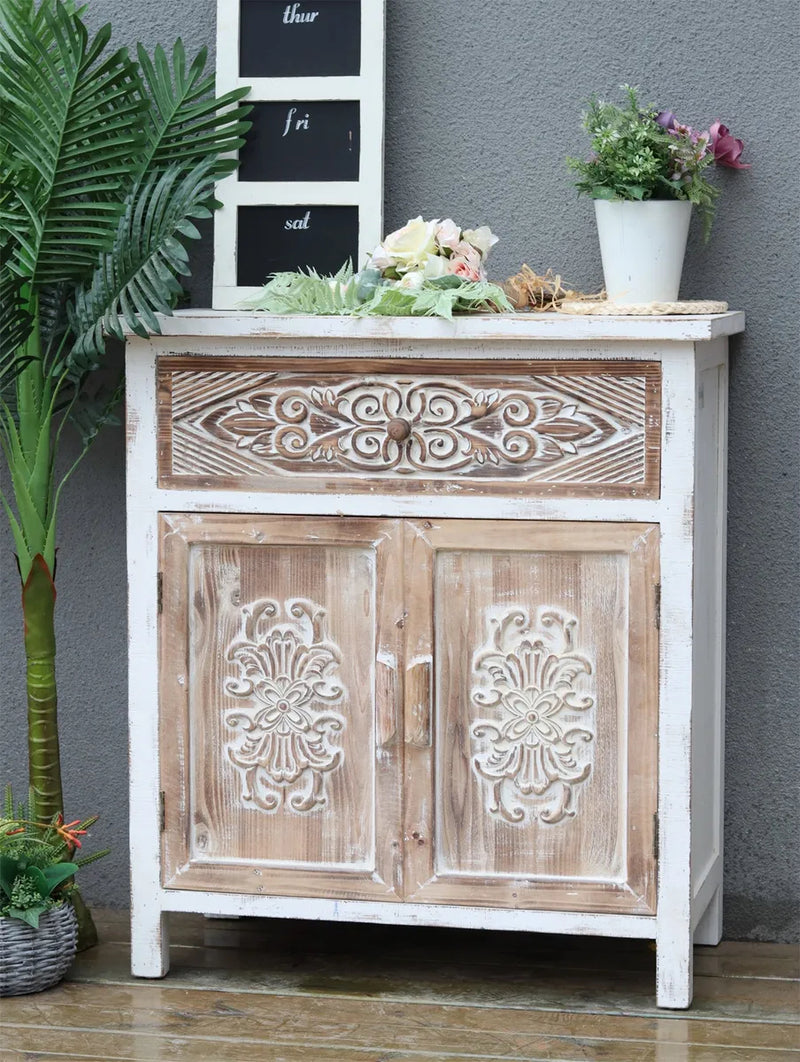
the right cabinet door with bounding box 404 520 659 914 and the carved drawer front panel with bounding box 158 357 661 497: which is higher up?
the carved drawer front panel with bounding box 158 357 661 497

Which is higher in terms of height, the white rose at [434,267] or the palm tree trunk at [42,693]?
the white rose at [434,267]

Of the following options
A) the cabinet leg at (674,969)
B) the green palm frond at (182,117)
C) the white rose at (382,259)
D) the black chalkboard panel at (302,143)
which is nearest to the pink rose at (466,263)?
the white rose at (382,259)

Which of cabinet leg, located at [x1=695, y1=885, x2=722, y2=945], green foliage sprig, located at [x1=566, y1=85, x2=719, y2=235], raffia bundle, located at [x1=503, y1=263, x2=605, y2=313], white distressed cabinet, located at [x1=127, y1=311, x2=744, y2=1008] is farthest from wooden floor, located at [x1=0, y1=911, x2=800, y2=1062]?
green foliage sprig, located at [x1=566, y1=85, x2=719, y2=235]

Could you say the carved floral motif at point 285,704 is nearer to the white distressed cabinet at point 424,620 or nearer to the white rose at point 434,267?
the white distressed cabinet at point 424,620

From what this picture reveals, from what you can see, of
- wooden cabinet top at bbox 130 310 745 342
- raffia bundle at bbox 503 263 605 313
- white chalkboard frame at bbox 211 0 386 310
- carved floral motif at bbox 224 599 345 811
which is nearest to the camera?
wooden cabinet top at bbox 130 310 745 342

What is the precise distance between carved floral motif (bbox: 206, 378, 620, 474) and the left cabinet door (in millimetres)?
121

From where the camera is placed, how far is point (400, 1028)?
247 cm

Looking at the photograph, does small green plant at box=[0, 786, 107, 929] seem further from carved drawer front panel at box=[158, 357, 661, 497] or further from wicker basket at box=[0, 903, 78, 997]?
carved drawer front panel at box=[158, 357, 661, 497]

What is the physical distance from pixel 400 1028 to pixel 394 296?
1206mm

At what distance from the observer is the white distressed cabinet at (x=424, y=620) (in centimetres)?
242

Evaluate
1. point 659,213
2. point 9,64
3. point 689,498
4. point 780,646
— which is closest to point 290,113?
point 9,64

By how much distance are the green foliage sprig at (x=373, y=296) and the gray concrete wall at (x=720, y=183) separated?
1.24 ft

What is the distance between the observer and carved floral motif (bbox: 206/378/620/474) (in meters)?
2.43

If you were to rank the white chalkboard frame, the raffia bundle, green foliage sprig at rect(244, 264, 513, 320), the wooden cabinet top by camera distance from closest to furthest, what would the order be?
the wooden cabinet top → green foliage sprig at rect(244, 264, 513, 320) → the raffia bundle → the white chalkboard frame
